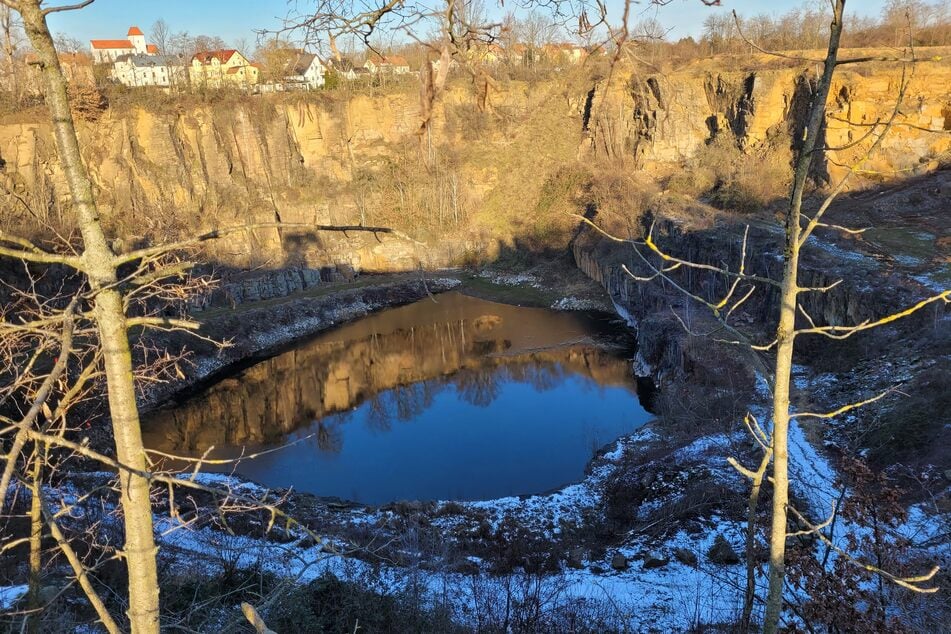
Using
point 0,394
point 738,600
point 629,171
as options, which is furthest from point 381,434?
point 629,171

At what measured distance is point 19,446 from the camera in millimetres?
2275

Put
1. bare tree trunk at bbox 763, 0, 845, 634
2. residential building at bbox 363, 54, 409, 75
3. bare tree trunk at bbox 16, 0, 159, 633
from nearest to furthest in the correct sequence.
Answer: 1. bare tree trunk at bbox 16, 0, 159, 633
2. bare tree trunk at bbox 763, 0, 845, 634
3. residential building at bbox 363, 54, 409, 75

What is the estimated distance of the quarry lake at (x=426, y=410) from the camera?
17.2 m

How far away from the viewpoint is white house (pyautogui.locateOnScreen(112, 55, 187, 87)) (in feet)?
141

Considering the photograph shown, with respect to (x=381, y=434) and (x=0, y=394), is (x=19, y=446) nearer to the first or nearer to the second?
(x=0, y=394)

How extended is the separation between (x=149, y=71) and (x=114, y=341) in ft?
173

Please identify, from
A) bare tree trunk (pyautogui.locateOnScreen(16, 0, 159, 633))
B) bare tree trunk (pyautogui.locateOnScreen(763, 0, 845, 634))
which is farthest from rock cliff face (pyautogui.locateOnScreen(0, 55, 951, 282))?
bare tree trunk (pyautogui.locateOnScreen(16, 0, 159, 633))

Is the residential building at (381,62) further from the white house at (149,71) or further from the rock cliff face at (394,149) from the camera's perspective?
the white house at (149,71)

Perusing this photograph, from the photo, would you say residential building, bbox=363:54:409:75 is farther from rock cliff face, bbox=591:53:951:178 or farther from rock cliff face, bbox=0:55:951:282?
rock cliff face, bbox=0:55:951:282

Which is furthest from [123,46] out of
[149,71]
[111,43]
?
[149,71]

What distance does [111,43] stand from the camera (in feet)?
184

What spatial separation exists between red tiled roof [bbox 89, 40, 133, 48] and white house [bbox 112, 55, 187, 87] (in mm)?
11826

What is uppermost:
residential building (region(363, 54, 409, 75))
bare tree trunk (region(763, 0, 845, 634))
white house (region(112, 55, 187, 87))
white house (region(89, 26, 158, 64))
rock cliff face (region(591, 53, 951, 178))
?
white house (region(89, 26, 158, 64))

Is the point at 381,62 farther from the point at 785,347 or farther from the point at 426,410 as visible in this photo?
the point at 426,410
